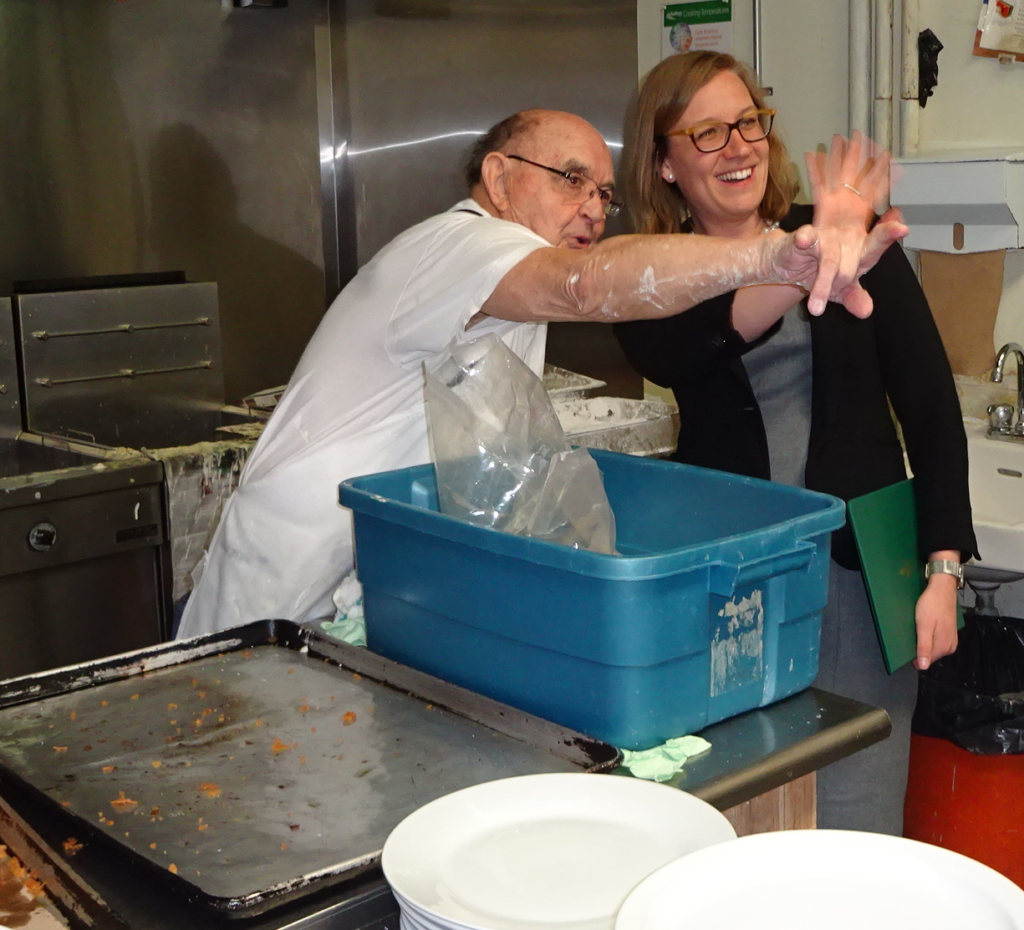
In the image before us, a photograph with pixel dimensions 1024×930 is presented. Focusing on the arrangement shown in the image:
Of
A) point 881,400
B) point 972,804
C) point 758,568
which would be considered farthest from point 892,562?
point 972,804

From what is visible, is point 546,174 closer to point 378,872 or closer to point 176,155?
point 378,872

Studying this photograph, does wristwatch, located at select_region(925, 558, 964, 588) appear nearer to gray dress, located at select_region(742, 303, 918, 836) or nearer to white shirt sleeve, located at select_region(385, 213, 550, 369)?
gray dress, located at select_region(742, 303, 918, 836)

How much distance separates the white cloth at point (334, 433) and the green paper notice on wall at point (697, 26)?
1.68 metres

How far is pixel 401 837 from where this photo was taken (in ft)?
2.86

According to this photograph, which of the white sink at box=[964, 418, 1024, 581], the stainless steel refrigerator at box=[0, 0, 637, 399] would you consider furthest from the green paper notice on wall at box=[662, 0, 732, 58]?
the white sink at box=[964, 418, 1024, 581]

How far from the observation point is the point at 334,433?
5.37 feet

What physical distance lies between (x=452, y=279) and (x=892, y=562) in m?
0.75

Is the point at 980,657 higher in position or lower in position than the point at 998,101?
lower

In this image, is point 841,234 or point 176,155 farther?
point 176,155

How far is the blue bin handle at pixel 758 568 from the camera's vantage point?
108 centimetres

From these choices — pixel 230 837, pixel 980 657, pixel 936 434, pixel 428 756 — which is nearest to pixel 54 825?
pixel 230 837

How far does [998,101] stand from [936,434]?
1.25 m

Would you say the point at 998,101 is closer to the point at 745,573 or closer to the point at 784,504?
the point at 784,504

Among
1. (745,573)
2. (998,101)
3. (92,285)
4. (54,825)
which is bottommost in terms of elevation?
(54,825)
